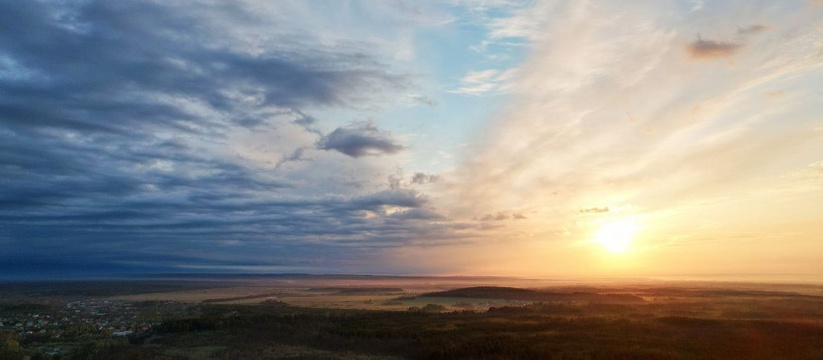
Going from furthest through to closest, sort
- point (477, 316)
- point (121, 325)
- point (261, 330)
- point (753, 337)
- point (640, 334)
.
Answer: point (477, 316) < point (121, 325) < point (261, 330) < point (640, 334) < point (753, 337)

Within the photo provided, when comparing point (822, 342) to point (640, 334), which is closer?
point (822, 342)

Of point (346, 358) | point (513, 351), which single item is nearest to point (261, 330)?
point (346, 358)

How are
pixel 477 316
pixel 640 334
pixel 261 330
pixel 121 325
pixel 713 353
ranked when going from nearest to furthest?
1. pixel 713 353
2. pixel 640 334
3. pixel 261 330
4. pixel 121 325
5. pixel 477 316

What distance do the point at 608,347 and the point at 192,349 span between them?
2366cm

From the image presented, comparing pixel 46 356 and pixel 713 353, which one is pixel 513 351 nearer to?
pixel 713 353

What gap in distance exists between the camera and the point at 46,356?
27.2 m

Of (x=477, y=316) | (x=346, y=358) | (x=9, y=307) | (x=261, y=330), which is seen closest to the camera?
(x=346, y=358)

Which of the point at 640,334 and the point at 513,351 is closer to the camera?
the point at 513,351

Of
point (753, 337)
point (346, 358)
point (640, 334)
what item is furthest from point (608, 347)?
point (346, 358)

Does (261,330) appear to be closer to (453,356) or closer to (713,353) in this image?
(453,356)

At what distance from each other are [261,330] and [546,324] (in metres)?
21.6

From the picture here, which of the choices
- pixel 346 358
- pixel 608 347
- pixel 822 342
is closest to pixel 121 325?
pixel 346 358

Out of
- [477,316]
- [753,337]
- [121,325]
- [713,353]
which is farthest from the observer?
[477,316]

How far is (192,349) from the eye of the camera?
99.6ft
